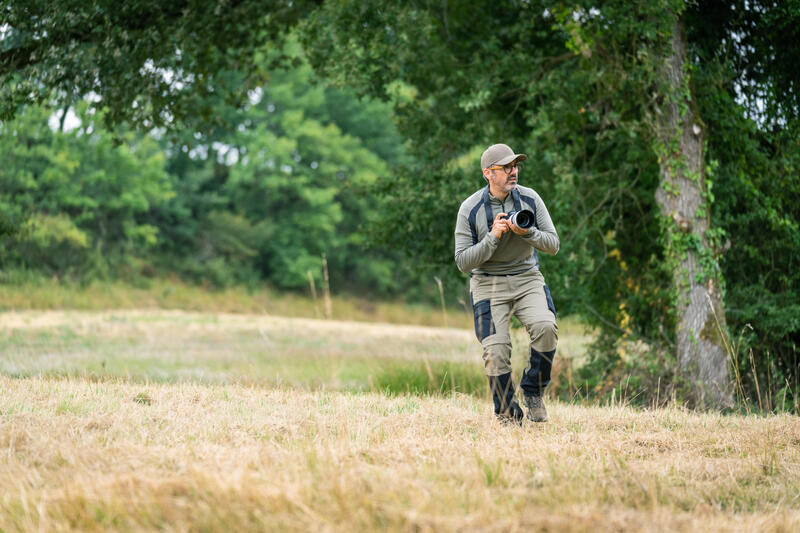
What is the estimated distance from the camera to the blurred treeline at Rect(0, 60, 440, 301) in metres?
34.6

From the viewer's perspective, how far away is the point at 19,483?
145 inches

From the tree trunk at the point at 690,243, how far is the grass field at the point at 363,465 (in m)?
2.82

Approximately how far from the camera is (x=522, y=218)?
546cm

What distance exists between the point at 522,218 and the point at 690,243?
4.97m

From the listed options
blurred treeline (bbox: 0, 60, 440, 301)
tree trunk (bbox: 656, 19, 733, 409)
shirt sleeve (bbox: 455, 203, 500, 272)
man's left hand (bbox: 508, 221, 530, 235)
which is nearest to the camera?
man's left hand (bbox: 508, 221, 530, 235)

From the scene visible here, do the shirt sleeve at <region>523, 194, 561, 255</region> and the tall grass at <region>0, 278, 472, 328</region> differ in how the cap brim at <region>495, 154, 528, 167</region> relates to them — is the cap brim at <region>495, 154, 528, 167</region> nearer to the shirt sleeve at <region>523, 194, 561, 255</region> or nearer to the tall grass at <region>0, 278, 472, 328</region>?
the shirt sleeve at <region>523, 194, 561, 255</region>

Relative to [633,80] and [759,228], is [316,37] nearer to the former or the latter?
[633,80]

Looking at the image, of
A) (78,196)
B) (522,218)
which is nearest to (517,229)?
(522,218)

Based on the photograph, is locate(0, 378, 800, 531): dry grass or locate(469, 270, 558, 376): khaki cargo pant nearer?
locate(0, 378, 800, 531): dry grass

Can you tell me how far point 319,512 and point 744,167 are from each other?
8.79 m

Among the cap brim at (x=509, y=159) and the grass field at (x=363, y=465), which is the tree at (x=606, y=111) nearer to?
the grass field at (x=363, y=465)

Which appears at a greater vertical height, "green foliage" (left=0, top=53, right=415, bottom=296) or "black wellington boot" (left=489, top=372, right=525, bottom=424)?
"green foliage" (left=0, top=53, right=415, bottom=296)

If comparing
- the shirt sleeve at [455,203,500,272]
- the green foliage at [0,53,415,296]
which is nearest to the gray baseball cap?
the shirt sleeve at [455,203,500,272]

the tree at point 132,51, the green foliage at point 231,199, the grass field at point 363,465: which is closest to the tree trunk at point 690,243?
the grass field at point 363,465
